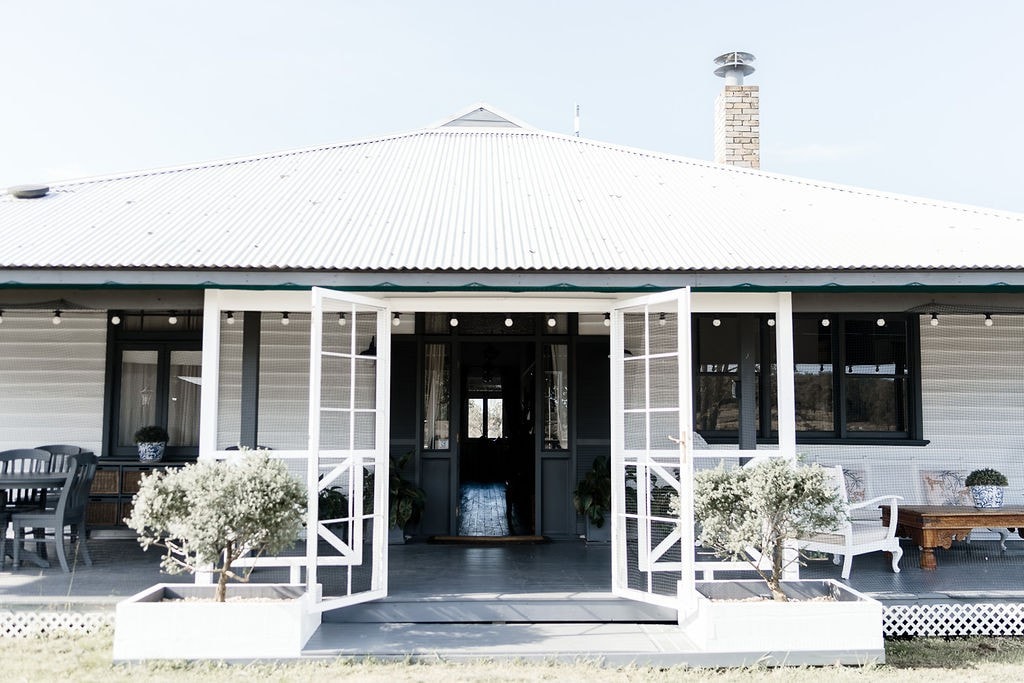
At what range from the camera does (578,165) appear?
1008 centimetres

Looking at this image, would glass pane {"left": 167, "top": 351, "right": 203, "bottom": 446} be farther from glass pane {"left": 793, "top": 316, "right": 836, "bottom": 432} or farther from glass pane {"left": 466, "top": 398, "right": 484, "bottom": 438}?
glass pane {"left": 466, "top": 398, "right": 484, "bottom": 438}

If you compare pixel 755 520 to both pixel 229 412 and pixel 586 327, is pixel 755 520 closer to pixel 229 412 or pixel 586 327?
pixel 586 327

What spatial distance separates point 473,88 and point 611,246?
25320mm

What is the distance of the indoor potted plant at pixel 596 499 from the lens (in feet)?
27.0

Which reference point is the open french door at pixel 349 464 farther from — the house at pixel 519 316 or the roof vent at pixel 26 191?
the roof vent at pixel 26 191

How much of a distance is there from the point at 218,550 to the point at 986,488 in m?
6.57

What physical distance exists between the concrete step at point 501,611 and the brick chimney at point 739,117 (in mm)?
7270

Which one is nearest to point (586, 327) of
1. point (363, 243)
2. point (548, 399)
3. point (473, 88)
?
point (548, 399)

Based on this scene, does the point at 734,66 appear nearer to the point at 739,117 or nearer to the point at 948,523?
the point at 739,117

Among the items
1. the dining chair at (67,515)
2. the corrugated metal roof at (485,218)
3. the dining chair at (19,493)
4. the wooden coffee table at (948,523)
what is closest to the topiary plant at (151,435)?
the dining chair at (19,493)

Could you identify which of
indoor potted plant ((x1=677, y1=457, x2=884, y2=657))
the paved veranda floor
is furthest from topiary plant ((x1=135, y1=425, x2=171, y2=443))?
indoor potted plant ((x1=677, y1=457, x2=884, y2=657))

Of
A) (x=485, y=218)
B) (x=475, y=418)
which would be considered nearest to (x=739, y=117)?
(x=485, y=218)

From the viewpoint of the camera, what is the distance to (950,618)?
6008 mm

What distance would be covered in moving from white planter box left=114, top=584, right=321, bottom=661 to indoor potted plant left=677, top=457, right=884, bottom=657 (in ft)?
8.89
